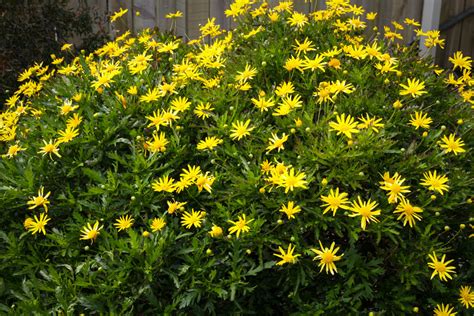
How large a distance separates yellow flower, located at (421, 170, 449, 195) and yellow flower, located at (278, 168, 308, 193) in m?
0.39

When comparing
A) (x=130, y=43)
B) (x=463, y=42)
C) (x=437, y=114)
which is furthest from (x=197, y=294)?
(x=463, y=42)

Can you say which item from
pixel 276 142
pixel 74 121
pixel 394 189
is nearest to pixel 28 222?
pixel 74 121

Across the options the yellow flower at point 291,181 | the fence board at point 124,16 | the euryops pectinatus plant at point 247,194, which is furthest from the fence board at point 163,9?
the yellow flower at point 291,181

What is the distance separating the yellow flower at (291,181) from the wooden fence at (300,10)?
2.88 meters

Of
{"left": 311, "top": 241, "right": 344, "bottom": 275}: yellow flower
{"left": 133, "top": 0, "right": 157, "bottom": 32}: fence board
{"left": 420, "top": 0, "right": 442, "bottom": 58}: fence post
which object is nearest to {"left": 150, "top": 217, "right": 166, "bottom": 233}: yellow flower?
{"left": 311, "top": 241, "right": 344, "bottom": 275}: yellow flower

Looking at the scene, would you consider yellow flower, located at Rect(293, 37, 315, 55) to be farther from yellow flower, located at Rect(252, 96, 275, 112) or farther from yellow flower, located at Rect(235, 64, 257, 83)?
yellow flower, located at Rect(252, 96, 275, 112)

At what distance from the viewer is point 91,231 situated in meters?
2.01

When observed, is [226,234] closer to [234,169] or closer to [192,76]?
[234,169]

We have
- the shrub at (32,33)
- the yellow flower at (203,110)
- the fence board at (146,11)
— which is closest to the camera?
the yellow flower at (203,110)

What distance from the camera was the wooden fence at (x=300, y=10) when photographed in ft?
16.6

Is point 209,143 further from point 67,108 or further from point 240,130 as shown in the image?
point 67,108

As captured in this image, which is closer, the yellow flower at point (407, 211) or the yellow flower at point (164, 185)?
the yellow flower at point (407, 211)

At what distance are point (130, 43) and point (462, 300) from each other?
1.87m

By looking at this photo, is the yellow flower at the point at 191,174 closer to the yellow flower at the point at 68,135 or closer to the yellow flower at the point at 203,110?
the yellow flower at the point at 203,110
